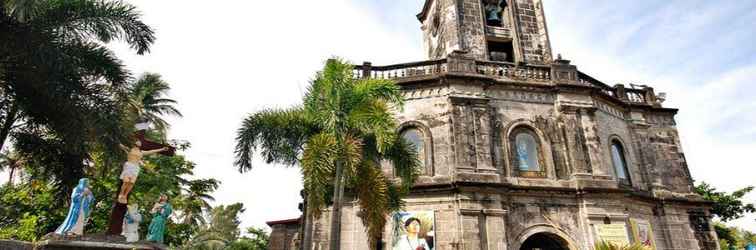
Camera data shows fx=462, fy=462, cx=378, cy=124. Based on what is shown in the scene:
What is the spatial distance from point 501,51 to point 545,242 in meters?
7.66

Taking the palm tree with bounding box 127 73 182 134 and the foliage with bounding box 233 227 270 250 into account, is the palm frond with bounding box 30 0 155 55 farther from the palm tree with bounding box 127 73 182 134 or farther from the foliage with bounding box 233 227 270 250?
the foliage with bounding box 233 227 270 250

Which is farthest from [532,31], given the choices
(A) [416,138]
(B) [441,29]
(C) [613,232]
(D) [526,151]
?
(C) [613,232]

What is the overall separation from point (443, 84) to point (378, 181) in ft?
22.3

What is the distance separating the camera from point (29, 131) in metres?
10.6

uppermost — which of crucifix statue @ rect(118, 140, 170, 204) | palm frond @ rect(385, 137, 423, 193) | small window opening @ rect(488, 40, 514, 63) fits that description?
small window opening @ rect(488, 40, 514, 63)

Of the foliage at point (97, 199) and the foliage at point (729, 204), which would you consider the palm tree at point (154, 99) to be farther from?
the foliage at point (729, 204)

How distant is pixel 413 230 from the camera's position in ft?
42.8

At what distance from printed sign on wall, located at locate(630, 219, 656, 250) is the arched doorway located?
7.50 feet

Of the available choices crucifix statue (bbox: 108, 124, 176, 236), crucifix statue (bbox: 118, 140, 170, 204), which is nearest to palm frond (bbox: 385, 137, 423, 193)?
crucifix statue (bbox: 108, 124, 176, 236)

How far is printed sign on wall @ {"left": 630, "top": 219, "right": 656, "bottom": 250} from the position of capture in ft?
46.4

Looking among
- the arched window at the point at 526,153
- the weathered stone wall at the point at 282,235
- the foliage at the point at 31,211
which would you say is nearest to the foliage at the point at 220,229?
the weathered stone wall at the point at 282,235

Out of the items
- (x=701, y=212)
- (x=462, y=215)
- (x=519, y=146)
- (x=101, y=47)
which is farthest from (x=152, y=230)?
(x=701, y=212)

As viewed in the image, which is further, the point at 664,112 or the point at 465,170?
the point at 664,112

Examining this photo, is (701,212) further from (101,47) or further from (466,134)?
(101,47)
